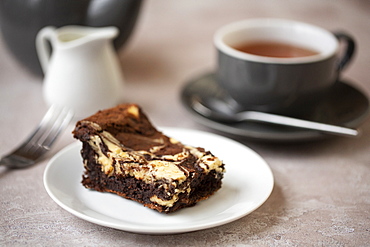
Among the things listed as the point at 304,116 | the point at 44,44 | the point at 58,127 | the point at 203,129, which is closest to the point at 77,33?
the point at 44,44

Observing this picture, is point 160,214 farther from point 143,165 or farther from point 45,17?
point 45,17

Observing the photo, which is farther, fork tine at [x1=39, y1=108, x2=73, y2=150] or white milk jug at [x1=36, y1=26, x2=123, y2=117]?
white milk jug at [x1=36, y1=26, x2=123, y2=117]

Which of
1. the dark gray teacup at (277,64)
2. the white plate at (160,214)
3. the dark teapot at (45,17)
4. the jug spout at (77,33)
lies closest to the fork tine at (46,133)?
the white plate at (160,214)

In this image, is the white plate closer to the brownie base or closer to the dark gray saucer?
the brownie base

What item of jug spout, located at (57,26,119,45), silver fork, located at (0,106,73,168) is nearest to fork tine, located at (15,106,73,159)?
silver fork, located at (0,106,73,168)

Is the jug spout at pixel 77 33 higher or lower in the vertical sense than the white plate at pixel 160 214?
higher

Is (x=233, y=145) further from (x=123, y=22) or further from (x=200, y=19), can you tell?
(x=200, y=19)

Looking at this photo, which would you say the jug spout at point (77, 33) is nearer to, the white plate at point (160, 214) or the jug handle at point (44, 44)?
the jug handle at point (44, 44)
